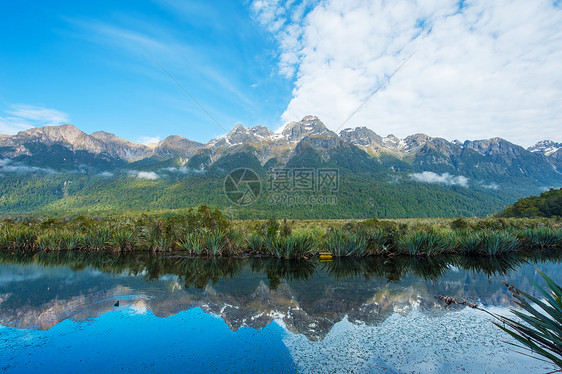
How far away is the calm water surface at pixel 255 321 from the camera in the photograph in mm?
4141

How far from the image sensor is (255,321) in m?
5.66

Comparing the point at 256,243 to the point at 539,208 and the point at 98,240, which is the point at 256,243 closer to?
the point at 98,240

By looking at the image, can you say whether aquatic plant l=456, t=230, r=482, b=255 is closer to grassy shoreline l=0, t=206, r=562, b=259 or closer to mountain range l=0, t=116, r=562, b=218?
grassy shoreline l=0, t=206, r=562, b=259

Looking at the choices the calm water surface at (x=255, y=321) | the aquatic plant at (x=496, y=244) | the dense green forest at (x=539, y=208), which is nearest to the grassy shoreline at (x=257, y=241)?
the aquatic plant at (x=496, y=244)

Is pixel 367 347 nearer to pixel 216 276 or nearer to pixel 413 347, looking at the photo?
pixel 413 347

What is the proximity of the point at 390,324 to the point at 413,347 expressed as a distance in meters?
0.88

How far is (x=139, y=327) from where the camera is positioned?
5.38m

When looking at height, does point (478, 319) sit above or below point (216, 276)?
above

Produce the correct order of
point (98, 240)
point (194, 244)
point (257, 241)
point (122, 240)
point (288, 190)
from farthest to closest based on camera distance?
point (288, 190), point (98, 240), point (122, 240), point (257, 241), point (194, 244)

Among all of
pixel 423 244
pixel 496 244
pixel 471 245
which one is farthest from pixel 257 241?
pixel 496 244

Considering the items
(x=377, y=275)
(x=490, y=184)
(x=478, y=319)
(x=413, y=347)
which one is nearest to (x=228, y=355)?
(x=413, y=347)

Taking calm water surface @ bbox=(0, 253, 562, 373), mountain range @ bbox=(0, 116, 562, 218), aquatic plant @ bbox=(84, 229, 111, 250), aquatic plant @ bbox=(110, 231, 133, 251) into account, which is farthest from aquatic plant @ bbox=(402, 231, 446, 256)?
mountain range @ bbox=(0, 116, 562, 218)

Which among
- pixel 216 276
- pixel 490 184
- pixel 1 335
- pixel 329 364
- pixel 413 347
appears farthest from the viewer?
pixel 490 184

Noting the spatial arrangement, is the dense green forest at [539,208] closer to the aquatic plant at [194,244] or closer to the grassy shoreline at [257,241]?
the grassy shoreline at [257,241]
